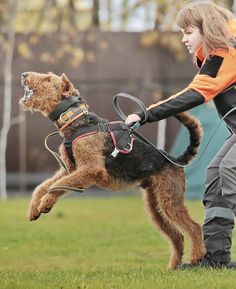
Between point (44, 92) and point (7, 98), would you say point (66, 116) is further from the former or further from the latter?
point (7, 98)

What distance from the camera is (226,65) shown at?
5.06 metres

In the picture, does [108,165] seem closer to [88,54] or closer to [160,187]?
[160,187]

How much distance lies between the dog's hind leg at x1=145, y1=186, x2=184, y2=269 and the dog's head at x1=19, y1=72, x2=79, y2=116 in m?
0.97

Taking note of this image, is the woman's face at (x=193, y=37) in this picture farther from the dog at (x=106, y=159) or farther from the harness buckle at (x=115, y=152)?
the harness buckle at (x=115, y=152)

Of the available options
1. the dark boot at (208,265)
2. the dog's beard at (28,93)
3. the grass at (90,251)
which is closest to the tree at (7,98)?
the grass at (90,251)

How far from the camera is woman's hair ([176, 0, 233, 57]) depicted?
5055 mm

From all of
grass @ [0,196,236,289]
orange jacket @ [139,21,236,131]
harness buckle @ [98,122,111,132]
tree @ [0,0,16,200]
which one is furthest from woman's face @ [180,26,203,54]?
tree @ [0,0,16,200]

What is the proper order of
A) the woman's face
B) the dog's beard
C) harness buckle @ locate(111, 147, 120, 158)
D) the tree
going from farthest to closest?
the tree, the dog's beard, harness buckle @ locate(111, 147, 120, 158), the woman's face

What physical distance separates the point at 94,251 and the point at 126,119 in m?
2.45

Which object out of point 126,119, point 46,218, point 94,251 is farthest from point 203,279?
point 46,218

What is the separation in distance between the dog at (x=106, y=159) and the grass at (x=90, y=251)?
1.41ft

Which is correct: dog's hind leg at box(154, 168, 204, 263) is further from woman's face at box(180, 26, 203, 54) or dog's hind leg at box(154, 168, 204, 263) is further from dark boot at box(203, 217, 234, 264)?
woman's face at box(180, 26, 203, 54)

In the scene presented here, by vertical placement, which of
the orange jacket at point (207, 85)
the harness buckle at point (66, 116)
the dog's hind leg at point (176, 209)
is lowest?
the dog's hind leg at point (176, 209)

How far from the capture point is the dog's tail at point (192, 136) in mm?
5832
